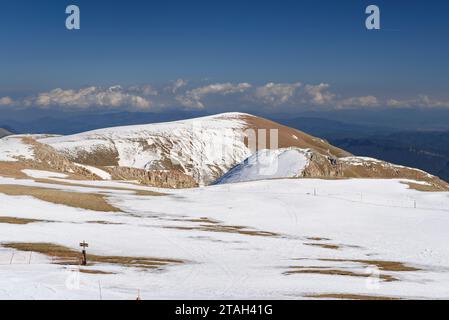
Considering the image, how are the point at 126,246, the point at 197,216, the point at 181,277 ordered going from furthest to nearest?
1. the point at 197,216
2. the point at 126,246
3. the point at 181,277

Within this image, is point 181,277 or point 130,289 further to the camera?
point 181,277

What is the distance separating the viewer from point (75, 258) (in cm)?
3638

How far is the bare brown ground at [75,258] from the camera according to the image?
35.5 m

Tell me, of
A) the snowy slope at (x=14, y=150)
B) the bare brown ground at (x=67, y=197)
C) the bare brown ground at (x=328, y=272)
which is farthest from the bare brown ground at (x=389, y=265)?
the snowy slope at (x=14, y=150)

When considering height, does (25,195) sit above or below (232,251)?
above

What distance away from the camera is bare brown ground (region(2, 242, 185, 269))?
35469mm

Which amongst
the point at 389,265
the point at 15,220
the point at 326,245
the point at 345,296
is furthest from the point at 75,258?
the point at 389,265

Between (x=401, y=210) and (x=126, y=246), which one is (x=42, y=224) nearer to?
(x=126, y=246)

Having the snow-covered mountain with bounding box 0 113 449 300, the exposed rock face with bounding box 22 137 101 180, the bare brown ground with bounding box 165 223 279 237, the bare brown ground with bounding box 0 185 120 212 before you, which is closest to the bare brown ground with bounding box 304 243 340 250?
the snow-covered mountain with bounding box 0 113 449 300

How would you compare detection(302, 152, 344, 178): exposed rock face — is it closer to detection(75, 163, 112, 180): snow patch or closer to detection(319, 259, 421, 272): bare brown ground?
detection(75, 163, 112, 180): snow patch

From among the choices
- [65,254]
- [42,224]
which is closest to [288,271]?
[65,254]

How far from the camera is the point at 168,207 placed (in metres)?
66.9

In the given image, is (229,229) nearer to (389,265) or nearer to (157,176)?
(389,265)
